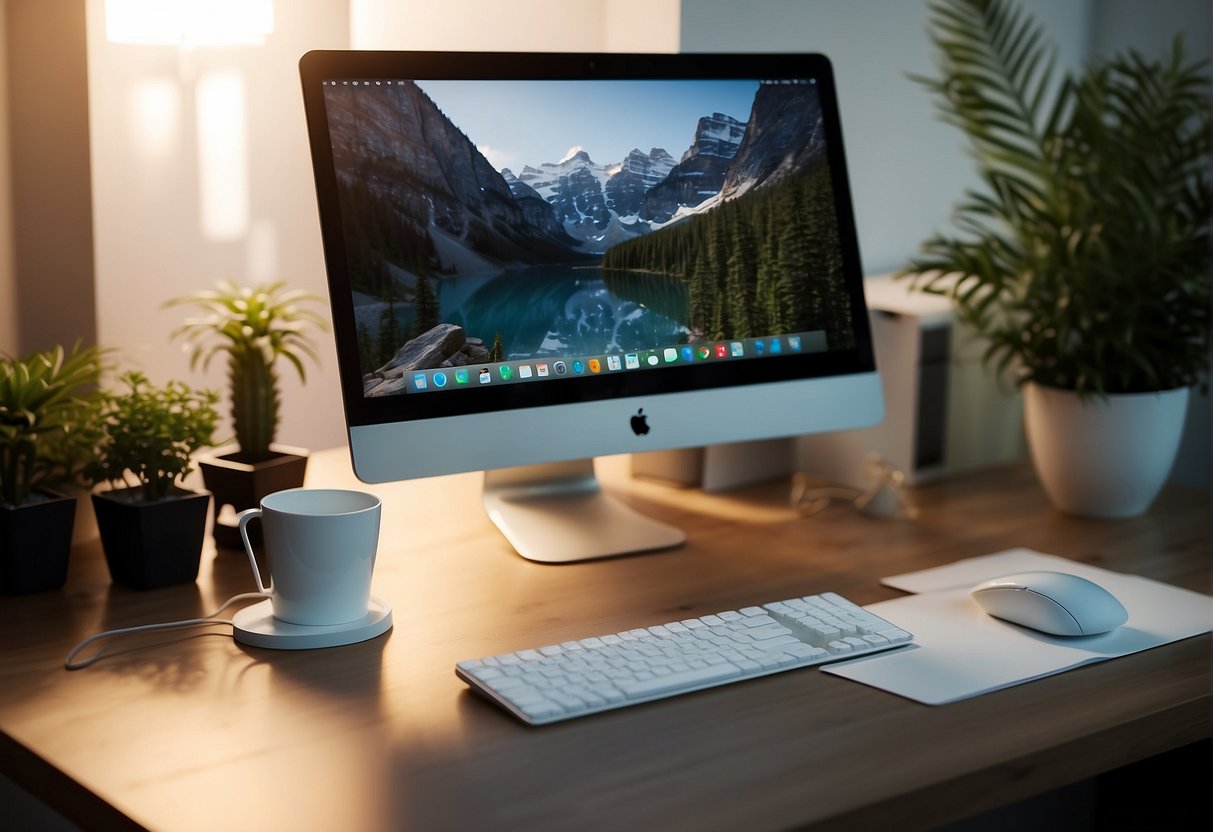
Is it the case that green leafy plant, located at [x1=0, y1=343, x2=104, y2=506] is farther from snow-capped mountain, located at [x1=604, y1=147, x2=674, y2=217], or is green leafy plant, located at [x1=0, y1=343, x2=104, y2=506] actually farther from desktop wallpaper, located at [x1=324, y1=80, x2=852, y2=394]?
snow-capped mountain, located at [x1=604, y1=147, x2=674, y2=217]

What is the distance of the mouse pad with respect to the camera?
99cm

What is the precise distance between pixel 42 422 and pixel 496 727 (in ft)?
1.91

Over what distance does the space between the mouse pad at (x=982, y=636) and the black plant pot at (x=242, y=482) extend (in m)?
0.62

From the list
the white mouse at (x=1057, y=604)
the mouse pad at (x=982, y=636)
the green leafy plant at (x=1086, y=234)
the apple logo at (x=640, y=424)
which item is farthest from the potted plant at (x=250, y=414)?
the green leafy plant at (x=1086, y=234)

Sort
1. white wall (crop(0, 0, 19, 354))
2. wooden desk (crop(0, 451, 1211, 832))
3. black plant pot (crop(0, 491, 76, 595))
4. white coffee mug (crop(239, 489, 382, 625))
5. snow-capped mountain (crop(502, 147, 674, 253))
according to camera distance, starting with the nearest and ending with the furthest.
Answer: wooden desk (crop(0, 451, 1211, 832))
white coffee mug (crop(239, 489, 382, 625))
black plant pot (crop(0, 491, 76, 595))
snow-capped mountain (crop(502, 147, 674, 253))
white wall (crop(0, 0, 19, 354))

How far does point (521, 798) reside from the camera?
793 mm

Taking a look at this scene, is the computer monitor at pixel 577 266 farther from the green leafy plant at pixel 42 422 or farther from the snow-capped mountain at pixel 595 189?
the green leafy plant at pixel 42 422

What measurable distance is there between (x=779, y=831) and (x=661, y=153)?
0.77 meters

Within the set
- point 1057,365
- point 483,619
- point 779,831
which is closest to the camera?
point 779,831

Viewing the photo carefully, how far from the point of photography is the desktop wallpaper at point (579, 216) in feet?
3.89

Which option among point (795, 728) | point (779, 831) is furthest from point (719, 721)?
point (779, 831)

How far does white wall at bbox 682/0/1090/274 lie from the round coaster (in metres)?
0.92

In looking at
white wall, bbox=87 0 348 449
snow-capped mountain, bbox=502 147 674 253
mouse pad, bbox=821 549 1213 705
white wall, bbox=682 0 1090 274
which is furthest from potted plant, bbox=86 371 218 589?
white wall, bbox=682 0 1090 274

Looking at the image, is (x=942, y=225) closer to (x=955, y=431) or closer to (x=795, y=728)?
(x=955, y=431)
